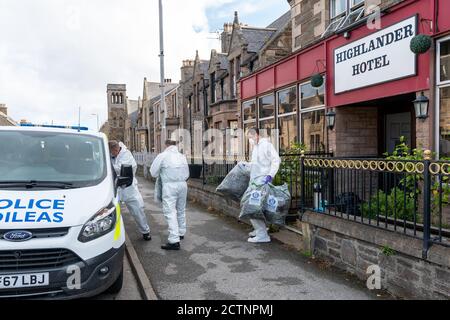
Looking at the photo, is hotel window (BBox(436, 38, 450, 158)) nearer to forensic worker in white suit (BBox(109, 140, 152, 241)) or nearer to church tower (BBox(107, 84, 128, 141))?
forensic worker in white suit (BBox(109, 140, 152, 241))

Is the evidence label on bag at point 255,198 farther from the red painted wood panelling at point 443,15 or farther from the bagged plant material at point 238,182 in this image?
the red painted wood panelling at point 443,15

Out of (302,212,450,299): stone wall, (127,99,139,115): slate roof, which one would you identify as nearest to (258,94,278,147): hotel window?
(302,212,450,299): stone wall

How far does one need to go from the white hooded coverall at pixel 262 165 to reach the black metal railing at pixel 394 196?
1.89ft

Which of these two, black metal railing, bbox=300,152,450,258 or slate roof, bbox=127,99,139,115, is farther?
slate roof, bbox=127,99,139,115

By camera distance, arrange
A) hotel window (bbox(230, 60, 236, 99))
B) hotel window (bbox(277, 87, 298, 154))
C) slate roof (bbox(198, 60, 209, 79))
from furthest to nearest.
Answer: slate roof (bbox(198, 60, 209, 79)) → hotel window (bbox(230, 60, 236, 99)) → hotel window (bbox(277, 87, 298, 154))

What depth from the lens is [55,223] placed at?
3928 mm

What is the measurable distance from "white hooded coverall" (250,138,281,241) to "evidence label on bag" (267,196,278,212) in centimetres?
34

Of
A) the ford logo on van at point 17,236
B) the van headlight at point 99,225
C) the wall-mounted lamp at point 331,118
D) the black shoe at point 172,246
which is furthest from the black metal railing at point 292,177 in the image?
the ford logo on van at point 17,236

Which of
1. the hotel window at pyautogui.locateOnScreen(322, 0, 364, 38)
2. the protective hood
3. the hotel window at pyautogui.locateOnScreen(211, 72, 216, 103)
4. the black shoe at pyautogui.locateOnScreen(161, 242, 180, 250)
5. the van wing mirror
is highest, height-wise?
the hotel window at pyautogui.locateOnScreen(211, 72, 216, 103)

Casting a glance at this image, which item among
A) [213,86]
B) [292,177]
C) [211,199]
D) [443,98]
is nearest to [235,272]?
[292,177]

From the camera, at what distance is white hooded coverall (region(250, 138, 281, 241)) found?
6807mm

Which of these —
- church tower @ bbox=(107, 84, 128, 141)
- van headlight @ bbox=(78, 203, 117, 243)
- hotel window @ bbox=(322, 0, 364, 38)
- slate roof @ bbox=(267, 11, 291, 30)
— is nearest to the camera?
van headlight @ bbox=(78, 203, 117, 243)
